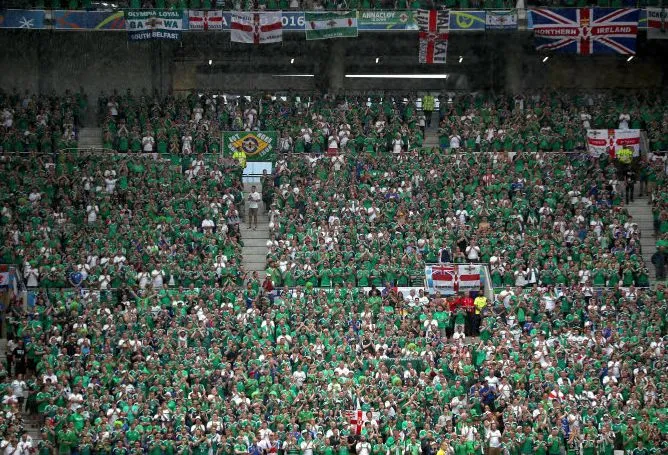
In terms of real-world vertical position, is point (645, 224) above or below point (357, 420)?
above

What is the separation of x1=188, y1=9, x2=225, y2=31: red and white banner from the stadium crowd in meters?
2.30

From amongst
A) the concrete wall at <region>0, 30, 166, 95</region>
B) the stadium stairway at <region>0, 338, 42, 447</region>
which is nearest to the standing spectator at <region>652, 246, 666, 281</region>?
the stadium stairway at <region>0, 338, 42, 447</region>

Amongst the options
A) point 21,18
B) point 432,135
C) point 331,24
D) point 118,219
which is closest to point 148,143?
point 118,219

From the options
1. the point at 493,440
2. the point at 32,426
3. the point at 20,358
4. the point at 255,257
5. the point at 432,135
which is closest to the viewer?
the point at 493,440

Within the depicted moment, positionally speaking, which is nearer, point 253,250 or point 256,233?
point 253,250

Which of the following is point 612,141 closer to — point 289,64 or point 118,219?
point 289,64

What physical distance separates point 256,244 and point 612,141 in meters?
11.6

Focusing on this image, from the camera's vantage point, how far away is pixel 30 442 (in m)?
34.1

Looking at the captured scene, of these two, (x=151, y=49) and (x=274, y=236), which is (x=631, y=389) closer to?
(x=274, y=236)

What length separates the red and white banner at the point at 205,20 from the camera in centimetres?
4947

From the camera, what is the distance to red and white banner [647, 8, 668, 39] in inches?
1950

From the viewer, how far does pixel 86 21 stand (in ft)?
162

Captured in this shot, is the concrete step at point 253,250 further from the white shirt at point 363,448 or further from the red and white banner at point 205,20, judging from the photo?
the white shirt at point 363,448

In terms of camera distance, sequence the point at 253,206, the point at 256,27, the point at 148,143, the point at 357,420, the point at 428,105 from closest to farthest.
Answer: the point at 357,420, the point at 253,206, the point at 148,143, the point at 256,27, the point at 428,105
